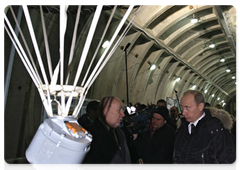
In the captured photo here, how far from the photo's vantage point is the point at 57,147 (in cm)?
121

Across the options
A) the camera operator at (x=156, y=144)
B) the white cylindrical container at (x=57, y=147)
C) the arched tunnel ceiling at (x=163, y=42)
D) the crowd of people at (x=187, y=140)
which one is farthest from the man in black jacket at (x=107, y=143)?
the arched tunnel ceiling at (x=163, y=42)

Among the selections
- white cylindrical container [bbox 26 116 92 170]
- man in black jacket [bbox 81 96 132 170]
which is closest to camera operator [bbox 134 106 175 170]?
man in black jacket [bbox 81 96 132 170]

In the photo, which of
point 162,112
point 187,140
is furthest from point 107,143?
point 162,112

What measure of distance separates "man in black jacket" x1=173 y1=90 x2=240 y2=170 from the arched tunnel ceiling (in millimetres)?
3292

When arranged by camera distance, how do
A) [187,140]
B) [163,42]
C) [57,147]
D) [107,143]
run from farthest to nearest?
[163,42], [187,140], [107,143], [57,147]

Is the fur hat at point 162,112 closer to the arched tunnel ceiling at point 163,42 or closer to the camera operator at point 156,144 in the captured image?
the camera operator at point 156,144

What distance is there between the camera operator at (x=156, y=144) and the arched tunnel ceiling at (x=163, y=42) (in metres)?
2.78

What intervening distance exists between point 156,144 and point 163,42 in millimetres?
8644

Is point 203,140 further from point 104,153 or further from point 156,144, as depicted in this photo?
point 156,144

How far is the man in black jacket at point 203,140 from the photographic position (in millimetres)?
2064

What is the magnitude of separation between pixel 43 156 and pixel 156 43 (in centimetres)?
964

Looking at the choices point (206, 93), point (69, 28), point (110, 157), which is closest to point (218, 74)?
point (206, 93)

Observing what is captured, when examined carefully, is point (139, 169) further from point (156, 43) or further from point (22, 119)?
point (156, 43)

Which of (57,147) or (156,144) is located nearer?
(57,147)
